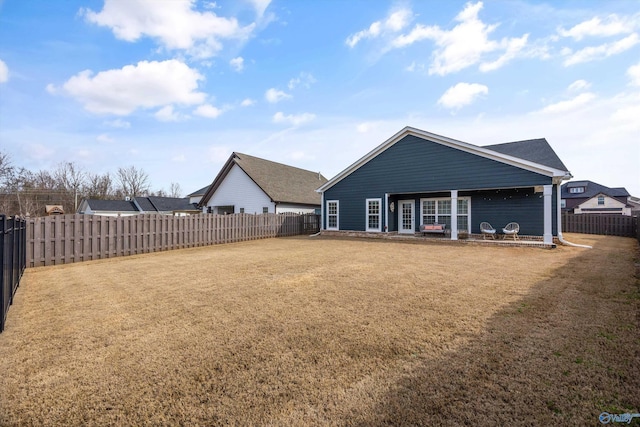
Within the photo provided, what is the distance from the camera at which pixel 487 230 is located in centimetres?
1415

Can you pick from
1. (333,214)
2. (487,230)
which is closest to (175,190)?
(333,214)

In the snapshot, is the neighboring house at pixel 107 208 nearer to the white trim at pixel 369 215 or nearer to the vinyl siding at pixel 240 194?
the vinyl siding at pixel 240 194

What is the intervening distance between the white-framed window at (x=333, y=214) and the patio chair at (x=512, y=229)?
914 cm

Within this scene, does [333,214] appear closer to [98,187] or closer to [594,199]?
[594,199]

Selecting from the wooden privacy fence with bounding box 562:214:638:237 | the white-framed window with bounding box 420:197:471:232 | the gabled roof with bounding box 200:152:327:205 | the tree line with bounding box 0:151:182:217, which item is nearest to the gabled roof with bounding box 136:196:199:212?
the tree line with bounding box 0:151:182:217

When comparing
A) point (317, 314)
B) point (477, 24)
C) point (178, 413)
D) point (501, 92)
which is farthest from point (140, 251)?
point (501, 92)

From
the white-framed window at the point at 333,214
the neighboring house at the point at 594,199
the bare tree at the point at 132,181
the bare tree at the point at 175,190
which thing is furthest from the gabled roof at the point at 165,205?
the neighboring house at the point at 594,199

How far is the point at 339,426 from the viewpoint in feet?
6.89

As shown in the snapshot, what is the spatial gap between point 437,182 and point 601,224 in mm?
14889

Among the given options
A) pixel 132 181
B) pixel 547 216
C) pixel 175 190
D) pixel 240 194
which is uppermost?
pixel 132 181

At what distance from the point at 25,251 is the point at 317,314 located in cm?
950

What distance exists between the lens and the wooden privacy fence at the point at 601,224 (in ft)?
63.3

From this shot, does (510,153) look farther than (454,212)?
Yes

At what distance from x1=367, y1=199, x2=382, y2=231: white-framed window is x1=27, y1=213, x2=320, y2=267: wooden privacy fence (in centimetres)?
682
